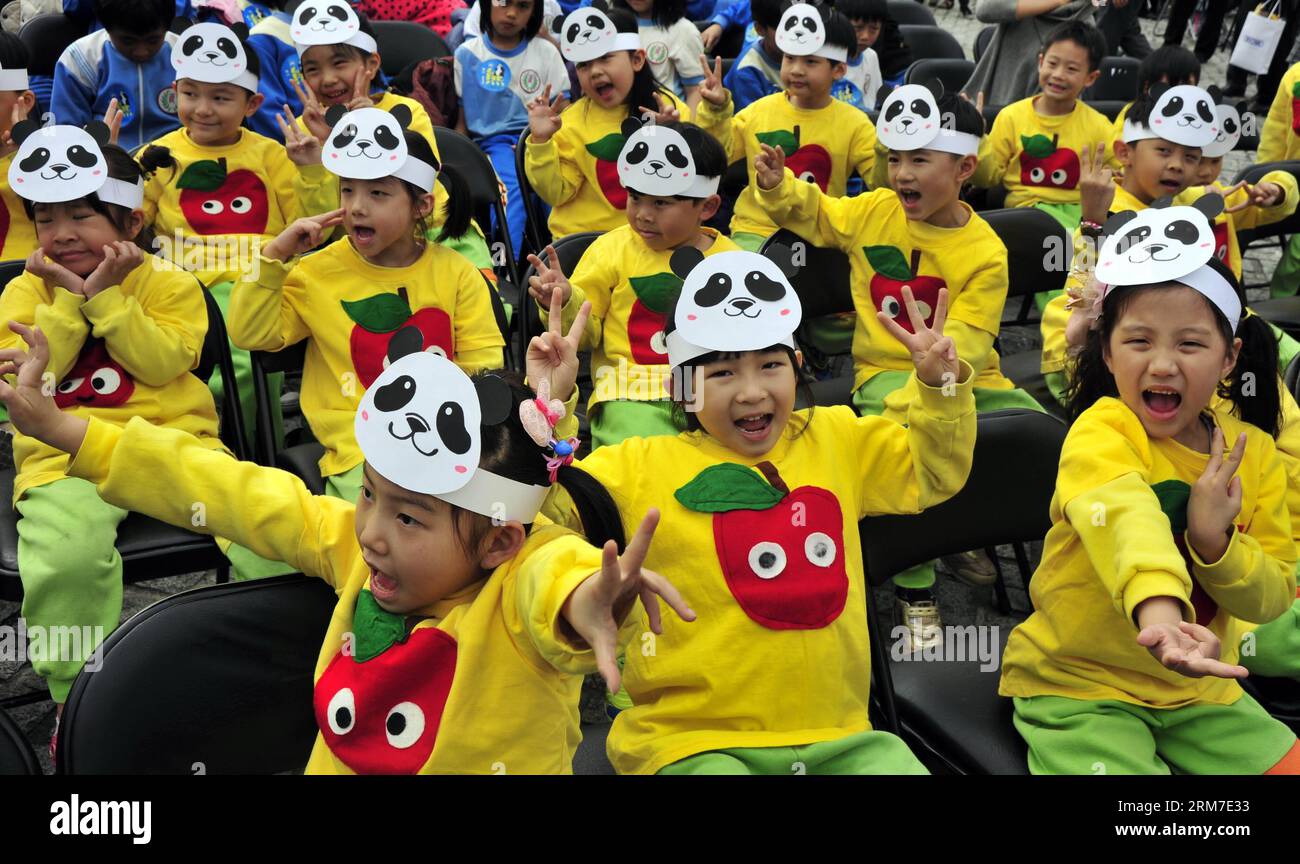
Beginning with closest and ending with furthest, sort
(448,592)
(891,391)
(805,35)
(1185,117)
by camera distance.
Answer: (448,592), (891,391), (1185,117), (805,35)

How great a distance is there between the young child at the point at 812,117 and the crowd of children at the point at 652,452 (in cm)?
109

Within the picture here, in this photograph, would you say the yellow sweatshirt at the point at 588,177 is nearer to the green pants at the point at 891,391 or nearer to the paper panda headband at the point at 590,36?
the paper panda headband at the point at 590,36

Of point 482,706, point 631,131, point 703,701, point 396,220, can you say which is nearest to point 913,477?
point 703,701

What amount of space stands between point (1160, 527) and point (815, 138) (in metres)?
3.01

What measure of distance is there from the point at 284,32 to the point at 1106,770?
4068 mm

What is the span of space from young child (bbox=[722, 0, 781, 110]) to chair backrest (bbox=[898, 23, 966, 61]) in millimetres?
1235

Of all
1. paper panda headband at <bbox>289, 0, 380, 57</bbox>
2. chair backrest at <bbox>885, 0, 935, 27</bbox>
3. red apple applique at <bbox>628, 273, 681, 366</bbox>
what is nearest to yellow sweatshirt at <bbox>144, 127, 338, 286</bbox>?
paper panda headband at <bbox>289, 0, 380, 57</bbox>

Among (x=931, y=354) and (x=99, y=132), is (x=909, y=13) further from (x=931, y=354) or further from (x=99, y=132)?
(x=931, y=354)

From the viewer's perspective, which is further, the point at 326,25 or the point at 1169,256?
the point at 326,25

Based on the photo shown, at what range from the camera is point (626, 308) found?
10.7ft

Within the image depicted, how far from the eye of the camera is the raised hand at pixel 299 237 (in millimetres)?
2707

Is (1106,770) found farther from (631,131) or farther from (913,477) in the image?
(631,131)

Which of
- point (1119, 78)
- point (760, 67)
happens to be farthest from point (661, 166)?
point (1119, 78)

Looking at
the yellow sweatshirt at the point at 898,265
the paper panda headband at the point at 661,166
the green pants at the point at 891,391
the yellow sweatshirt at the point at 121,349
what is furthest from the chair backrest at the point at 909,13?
the yellow sweatshirt at the point at 121,349
